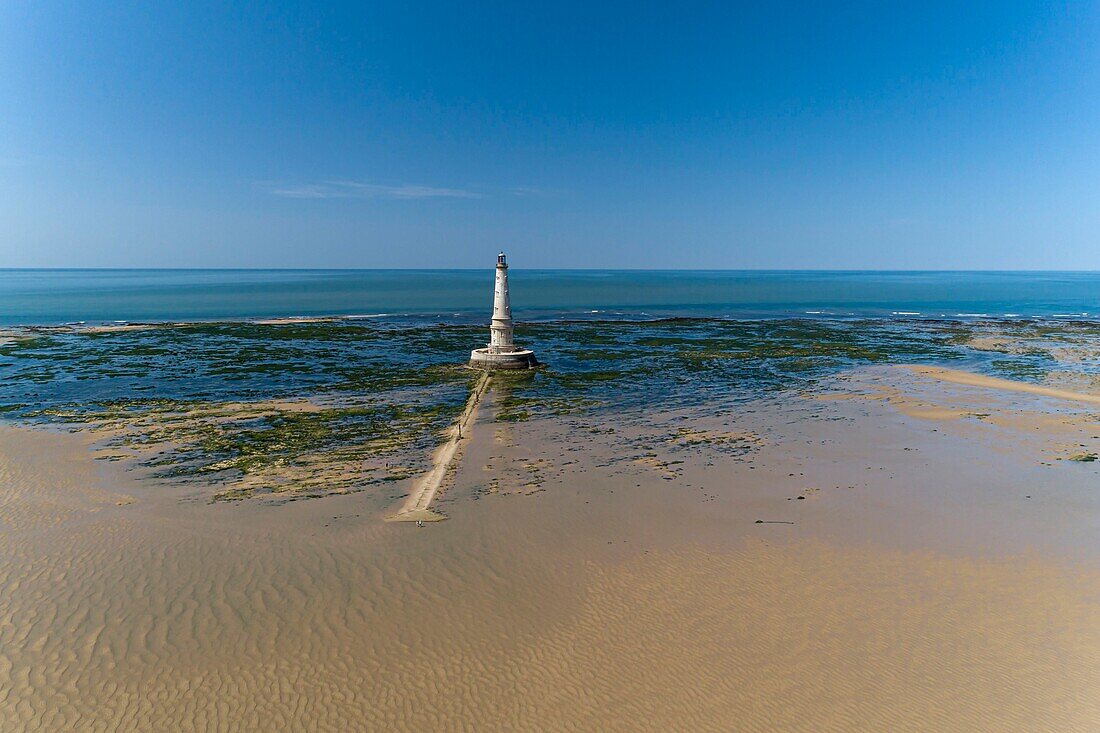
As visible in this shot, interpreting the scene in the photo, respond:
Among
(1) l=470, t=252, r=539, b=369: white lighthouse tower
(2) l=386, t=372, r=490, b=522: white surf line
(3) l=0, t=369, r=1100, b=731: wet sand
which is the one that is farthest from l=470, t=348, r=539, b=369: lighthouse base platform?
(3) l=0, t=369, r=1100, b=731: wet sand

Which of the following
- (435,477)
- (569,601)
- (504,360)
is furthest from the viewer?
(504,360)

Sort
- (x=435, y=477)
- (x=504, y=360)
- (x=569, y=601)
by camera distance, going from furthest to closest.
Result: 1. (x=504, y=360)
2. (x=435, y=477)
3. (x=569, y=601)

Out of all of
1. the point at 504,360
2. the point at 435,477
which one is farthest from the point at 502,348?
the point at 435,477

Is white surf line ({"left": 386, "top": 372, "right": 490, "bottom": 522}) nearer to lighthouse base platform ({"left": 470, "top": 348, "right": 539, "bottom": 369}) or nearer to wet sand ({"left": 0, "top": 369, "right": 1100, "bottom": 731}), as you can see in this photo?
wet sand ({"left": 0, "top": 369, "right": 1100, "bottom": 731})

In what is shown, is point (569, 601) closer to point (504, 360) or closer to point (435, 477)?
point (435, 477)

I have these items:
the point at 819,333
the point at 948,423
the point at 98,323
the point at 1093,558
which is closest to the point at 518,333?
the point at 819,333

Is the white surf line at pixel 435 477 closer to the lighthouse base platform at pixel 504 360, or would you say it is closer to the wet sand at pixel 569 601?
the wet sand at pixel 569 601
